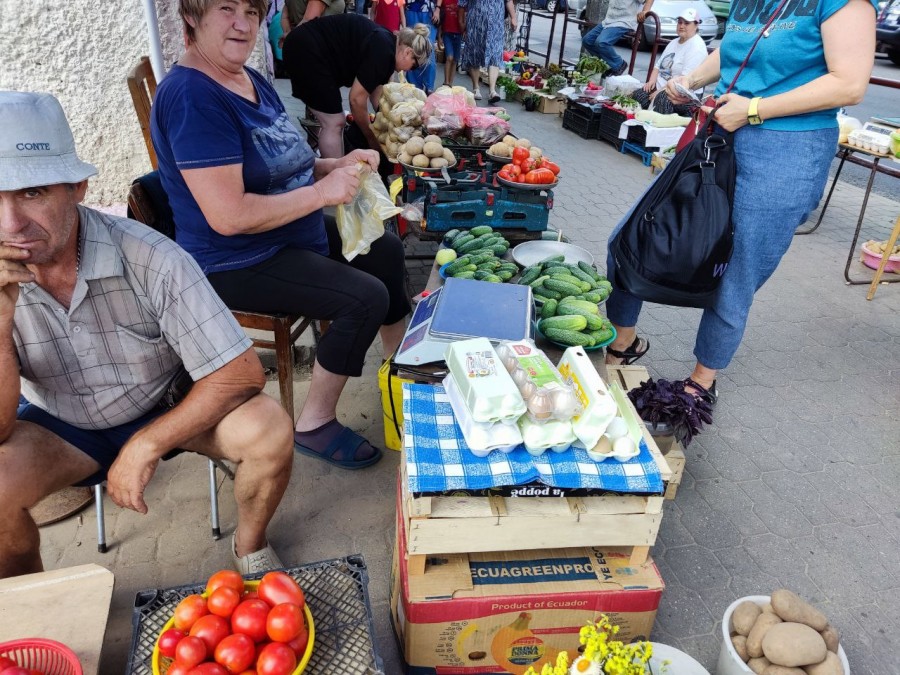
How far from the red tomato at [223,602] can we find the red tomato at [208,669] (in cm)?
13

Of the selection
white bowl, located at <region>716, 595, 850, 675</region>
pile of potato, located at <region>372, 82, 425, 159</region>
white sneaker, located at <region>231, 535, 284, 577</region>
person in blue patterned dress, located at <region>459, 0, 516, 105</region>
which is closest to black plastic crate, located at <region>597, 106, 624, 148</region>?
person in blue patterned dress, located at <region>459, 0, 516, 105</region>

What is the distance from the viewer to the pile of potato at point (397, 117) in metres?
4.43

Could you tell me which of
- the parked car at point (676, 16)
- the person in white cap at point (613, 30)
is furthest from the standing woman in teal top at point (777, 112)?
the parked car at point (676, 16)

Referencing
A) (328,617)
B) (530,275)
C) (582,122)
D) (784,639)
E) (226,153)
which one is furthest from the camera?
(582,122)

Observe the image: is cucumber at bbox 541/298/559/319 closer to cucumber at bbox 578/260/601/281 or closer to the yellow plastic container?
cucumber at bbox 578/260/601/281

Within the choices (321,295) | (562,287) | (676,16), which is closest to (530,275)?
(562,287)

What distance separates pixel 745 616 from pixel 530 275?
1662 mm

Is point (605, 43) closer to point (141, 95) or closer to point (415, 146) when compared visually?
point (415, 146)

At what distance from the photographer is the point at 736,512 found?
2.70 meters

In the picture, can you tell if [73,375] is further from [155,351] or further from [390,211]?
[390,211]

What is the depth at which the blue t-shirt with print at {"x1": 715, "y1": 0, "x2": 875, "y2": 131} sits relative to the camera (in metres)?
2.28

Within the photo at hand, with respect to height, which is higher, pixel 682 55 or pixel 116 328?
pixel 682 55

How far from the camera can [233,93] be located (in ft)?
7.59

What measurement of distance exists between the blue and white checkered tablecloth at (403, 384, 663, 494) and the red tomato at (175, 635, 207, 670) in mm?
603
